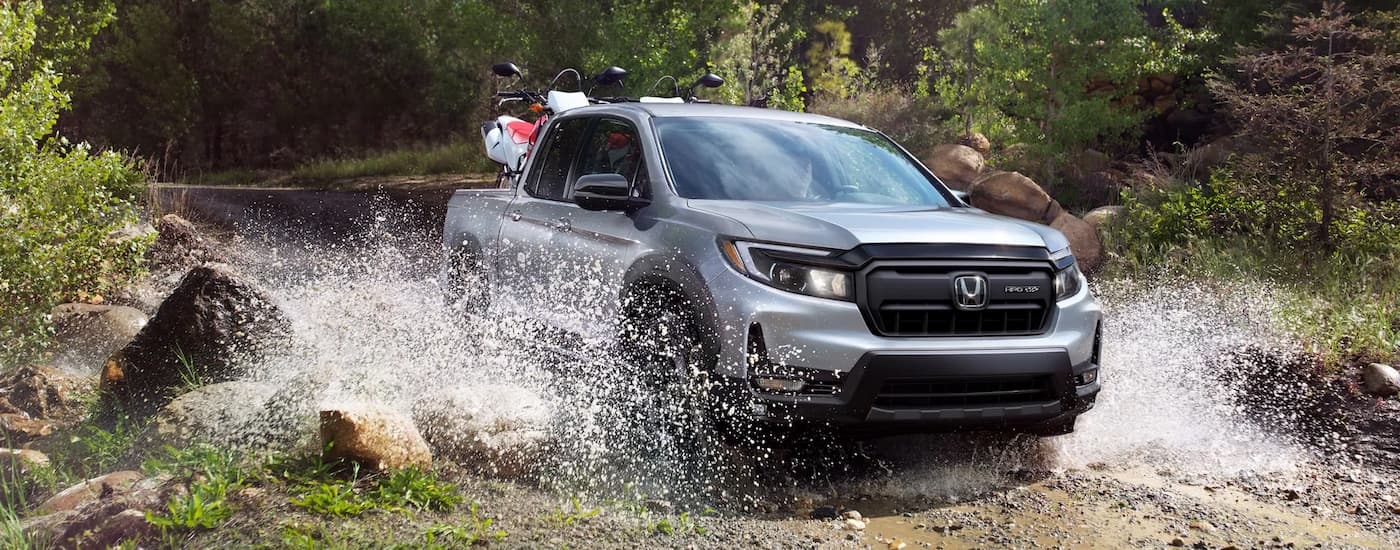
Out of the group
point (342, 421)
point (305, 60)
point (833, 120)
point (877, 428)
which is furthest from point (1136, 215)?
point (305, 60)

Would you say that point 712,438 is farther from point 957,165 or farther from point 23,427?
point 957,165

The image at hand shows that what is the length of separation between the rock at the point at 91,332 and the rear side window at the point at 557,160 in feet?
11.8

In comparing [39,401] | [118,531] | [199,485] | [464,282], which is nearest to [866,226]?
[199,485]

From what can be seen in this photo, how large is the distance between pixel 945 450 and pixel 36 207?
19.8 feet

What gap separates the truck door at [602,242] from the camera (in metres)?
5.66

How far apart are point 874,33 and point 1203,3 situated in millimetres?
20019

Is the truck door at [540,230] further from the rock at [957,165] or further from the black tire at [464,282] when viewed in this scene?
the rock at [957,165]

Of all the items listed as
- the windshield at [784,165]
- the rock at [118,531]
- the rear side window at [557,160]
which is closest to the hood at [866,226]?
the windshield at [784,165]

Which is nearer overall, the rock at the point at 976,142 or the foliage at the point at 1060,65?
the foliage at the point at 1060,65

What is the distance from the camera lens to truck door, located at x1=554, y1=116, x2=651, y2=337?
566 cm

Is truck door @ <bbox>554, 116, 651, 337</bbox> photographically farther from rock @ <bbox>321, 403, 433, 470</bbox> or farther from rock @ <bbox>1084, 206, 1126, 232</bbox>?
rock @ <bbox>1084, 206, 1126, 232</bbox>

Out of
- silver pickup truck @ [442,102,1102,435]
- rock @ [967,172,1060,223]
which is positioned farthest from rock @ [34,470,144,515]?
rock @ [967,172,1060,223]

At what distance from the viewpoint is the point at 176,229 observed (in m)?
12.5

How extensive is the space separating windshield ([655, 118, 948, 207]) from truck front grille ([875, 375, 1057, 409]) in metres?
1.31
